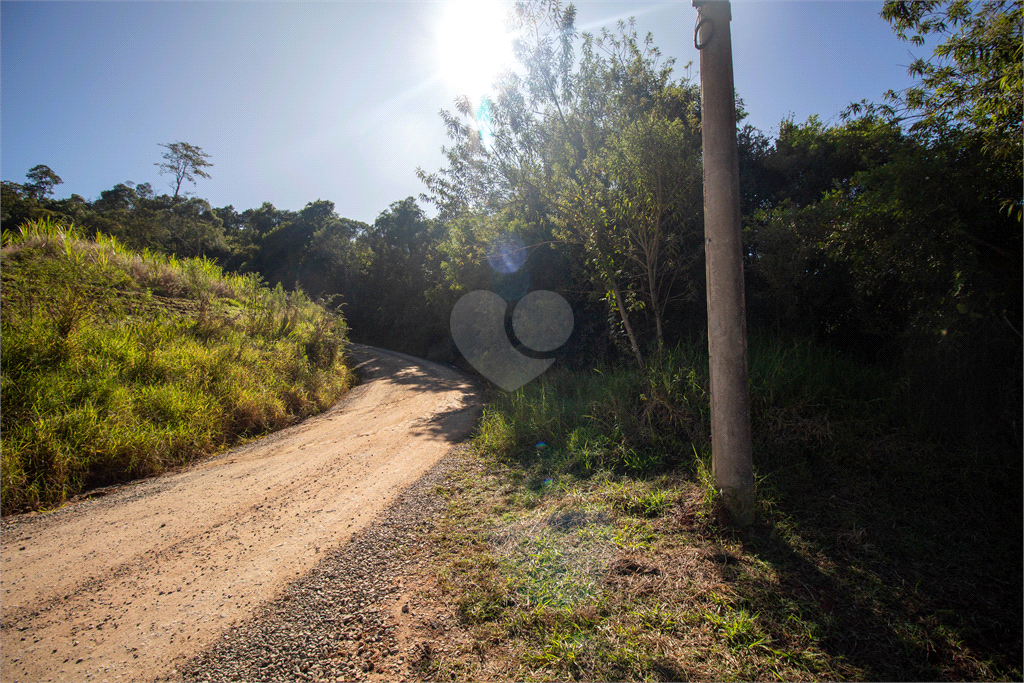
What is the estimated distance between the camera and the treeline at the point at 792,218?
367 centimetres

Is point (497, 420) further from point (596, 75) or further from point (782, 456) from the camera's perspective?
point (596, 75)

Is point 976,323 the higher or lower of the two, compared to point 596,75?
lower

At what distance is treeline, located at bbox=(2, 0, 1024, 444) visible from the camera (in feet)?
12.0

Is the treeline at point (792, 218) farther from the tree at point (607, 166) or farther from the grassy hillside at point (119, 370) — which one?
the grassy hillside at point (119, 370)

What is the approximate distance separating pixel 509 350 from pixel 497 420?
585 cm

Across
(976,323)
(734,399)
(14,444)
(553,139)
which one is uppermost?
(553,139)

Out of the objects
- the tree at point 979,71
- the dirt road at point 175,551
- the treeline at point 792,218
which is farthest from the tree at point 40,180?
the tree at point 979,71

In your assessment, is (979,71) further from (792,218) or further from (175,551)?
(175,551)

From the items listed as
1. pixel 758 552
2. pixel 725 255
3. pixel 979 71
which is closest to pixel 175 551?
pixel 758 552

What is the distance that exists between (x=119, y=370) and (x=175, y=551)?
424cm

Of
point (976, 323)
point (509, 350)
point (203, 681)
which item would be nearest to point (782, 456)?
point (976, 323)

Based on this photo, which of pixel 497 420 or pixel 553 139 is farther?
pixel 553 139

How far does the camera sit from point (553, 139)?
8.95 m

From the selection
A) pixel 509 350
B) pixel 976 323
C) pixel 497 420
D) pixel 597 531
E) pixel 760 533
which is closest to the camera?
pixel 760 533
